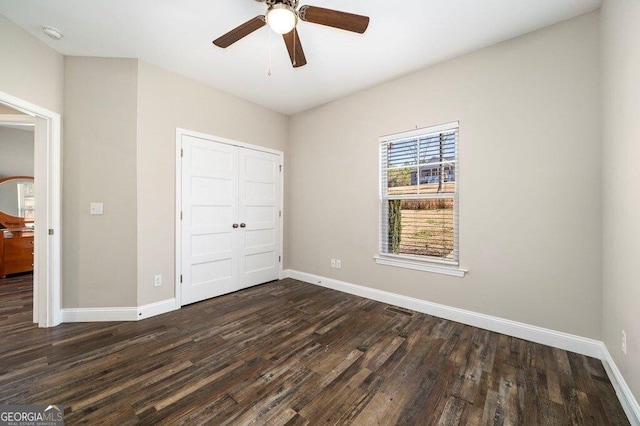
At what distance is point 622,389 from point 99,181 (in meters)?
4.76

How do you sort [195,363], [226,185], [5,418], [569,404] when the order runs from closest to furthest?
[5,418] → [569,404] → [195,363] → [226,185]

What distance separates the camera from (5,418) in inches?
56.4

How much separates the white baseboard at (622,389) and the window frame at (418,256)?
3.72ft

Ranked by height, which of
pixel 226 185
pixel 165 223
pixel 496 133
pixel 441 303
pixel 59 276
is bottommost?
pixel 441 303

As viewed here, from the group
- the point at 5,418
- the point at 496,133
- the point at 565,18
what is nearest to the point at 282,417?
the point at 5,418

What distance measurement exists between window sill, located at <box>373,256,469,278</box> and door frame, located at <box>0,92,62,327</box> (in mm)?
3612

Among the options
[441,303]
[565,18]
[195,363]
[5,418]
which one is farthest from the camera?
[441,303]

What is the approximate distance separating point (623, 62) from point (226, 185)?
3.94m

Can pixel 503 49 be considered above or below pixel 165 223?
above

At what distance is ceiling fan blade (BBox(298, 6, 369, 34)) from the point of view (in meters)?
1.72

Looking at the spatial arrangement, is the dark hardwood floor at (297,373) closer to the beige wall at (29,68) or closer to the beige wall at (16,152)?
the beige wall at (29,68)

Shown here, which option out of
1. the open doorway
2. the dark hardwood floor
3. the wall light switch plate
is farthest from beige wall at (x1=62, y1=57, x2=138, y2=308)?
the open doorway

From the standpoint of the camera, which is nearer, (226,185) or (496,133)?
(496,133)

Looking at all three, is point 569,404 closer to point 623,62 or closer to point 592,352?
point 592,352
